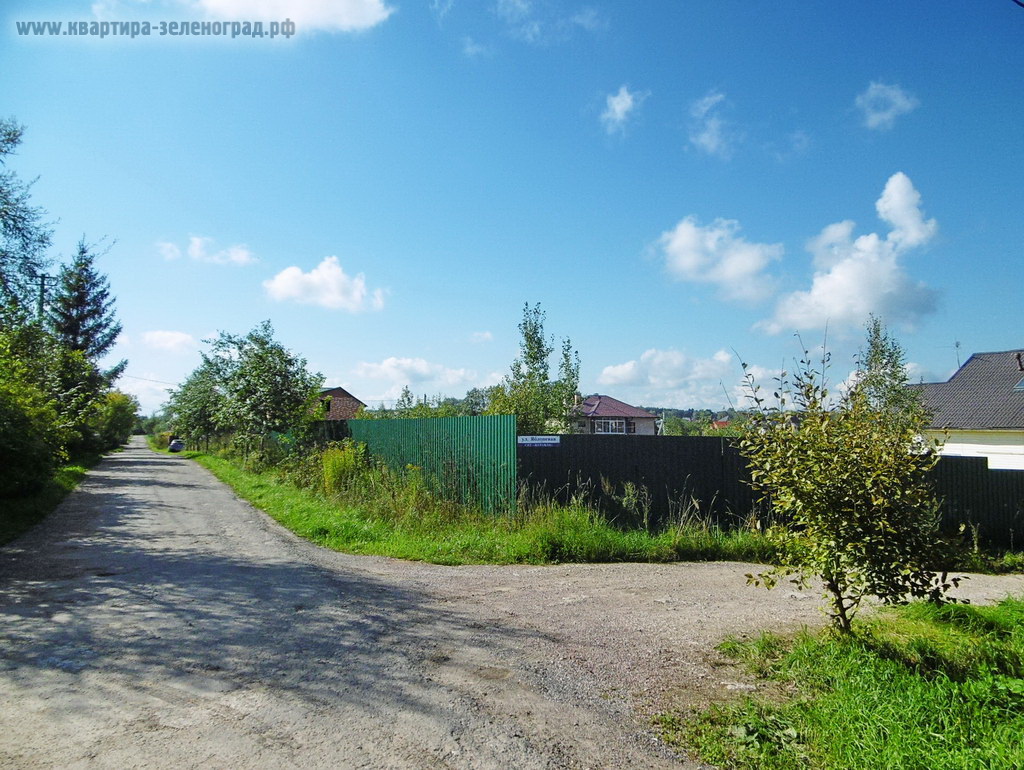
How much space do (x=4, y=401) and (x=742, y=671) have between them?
13880mm

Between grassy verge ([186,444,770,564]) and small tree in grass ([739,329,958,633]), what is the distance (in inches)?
170

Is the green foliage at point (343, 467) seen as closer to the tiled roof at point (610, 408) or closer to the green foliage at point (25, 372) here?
the green foliage at point (25, 372)

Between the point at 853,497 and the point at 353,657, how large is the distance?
4.00 m

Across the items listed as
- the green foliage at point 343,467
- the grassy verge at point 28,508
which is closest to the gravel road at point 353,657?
the grassy verge at point 28,508

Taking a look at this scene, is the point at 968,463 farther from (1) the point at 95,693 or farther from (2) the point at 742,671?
(1) the point at 95,693

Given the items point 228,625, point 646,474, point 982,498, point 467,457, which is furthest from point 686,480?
point 228,625

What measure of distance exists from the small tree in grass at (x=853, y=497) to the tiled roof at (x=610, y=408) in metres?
58.4

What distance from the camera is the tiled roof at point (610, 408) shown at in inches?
2574

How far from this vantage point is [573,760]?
11.2 feet

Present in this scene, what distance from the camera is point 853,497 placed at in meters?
4.62

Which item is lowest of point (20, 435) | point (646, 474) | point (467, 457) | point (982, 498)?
point (982, 498)

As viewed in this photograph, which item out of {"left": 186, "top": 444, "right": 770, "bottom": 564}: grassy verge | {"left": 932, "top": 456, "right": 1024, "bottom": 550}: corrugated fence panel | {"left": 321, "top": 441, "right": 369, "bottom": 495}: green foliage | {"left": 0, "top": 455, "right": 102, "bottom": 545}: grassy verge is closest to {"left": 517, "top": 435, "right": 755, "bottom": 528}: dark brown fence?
{"left": 186, "top": 444, "right": 770, "bottom": 564}: grassy verge

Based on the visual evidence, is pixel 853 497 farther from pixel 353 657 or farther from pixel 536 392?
pixel 536 392

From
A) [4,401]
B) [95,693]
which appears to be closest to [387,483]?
[4,401]
